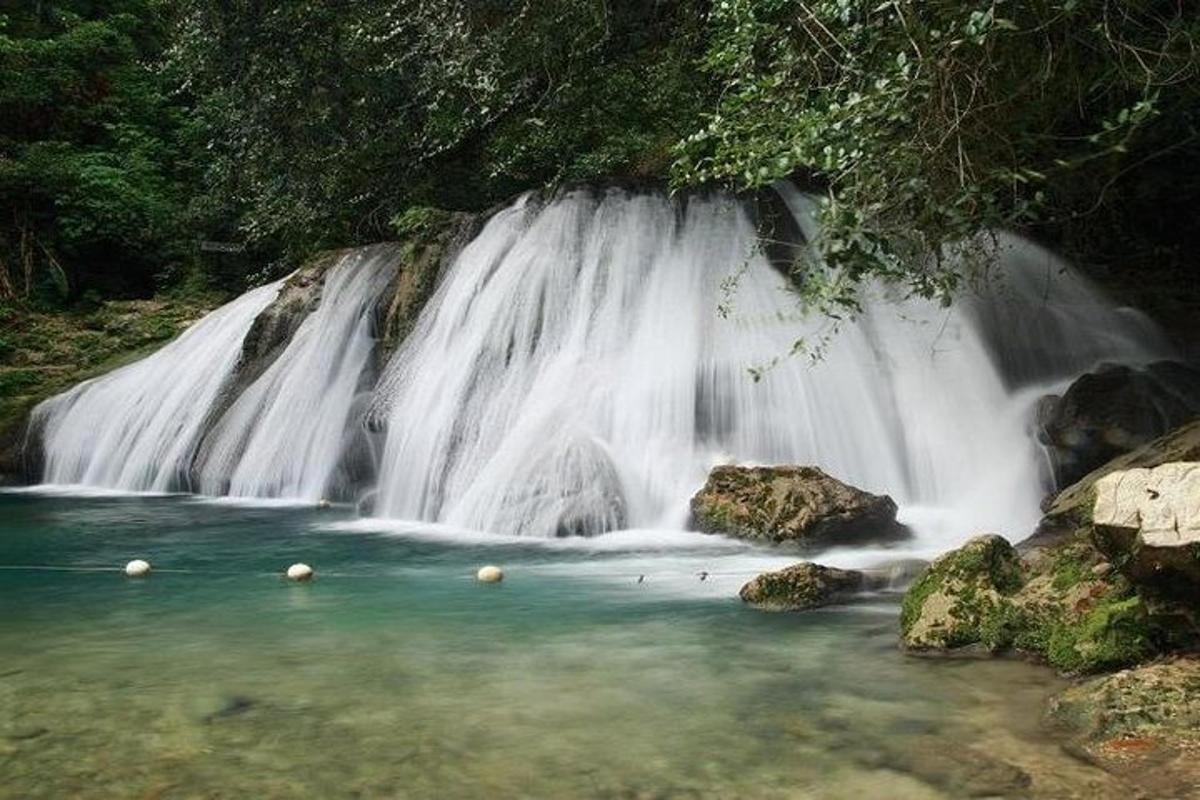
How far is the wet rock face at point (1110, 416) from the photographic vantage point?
8.36 m

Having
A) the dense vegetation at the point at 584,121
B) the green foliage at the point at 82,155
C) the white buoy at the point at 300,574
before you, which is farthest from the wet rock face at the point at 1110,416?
the green foliage at the point at 82,155

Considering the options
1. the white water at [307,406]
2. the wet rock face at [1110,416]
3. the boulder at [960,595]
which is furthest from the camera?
the white water at [307,406]

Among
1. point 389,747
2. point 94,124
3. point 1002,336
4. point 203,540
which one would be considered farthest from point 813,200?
point 94,124

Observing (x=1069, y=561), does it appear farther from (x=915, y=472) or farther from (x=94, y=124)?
(x=94, y=124)

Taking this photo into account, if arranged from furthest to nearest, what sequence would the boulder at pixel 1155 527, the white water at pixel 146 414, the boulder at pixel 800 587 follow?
the white water at pixel 146 414 → the boulder at pixel 800 587 → the boulder at pixel 1155 527

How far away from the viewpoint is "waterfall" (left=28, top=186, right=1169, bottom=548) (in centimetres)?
936

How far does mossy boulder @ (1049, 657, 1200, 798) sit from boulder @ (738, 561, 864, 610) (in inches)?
72.4

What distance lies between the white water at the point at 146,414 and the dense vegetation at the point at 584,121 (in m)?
2.23

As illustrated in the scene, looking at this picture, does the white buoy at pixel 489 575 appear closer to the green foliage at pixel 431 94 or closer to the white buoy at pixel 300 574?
the white buoy at pixel 300 574

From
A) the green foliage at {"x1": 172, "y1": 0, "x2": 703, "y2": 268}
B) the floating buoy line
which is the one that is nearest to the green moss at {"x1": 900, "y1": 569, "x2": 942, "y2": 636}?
the floating buoy line

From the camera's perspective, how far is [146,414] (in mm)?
14586

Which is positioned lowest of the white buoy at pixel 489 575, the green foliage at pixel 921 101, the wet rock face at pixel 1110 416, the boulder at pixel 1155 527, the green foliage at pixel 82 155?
the white buoy at pixel 489 575

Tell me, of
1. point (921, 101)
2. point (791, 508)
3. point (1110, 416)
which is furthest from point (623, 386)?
point (921, 101)

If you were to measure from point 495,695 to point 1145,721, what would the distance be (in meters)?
2.44
